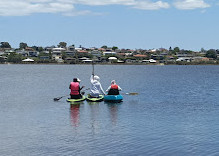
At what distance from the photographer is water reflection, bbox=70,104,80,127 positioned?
30.9 metres

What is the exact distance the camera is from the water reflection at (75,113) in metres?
30.9

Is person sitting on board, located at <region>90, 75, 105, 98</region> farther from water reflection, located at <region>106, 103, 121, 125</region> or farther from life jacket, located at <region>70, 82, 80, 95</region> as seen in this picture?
water reflection, located at <region>106, 103, 121, 125</region>

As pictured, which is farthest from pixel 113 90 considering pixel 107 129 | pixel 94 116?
pixel 107 129

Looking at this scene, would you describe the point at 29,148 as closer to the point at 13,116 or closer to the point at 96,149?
the point at 96,149

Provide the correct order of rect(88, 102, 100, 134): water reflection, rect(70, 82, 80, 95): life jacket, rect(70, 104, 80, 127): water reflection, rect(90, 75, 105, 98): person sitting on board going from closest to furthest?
rect(88, 102, 100, 134): water reflection < rect(70, 104, 80, 127): water reflection < rect(70, 82, 80, 95): life jacket < rect(90, 75, 105, 98): person sitting on board

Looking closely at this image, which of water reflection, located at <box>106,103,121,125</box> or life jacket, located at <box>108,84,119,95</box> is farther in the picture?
life jacket, located at <box>108,84,119,95</box>

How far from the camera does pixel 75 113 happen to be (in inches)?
1396

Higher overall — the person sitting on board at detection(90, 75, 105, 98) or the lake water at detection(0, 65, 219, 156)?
the person sitting on board at detection(90, 75, 105, 98)

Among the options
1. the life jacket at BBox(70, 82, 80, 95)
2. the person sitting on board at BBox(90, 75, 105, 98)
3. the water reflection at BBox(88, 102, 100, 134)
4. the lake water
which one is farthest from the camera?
A: the person sitting on board at BBox(90, 75, 105, 98)

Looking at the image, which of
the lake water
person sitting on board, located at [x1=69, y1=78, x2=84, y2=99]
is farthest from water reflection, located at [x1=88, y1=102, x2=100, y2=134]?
person sitting on board, located at [x1=69, y1=78, x2=84, y2=99]

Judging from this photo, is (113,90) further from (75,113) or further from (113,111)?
(75,113)

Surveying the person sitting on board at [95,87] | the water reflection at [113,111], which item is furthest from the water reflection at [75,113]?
the water reflection at [113,111]

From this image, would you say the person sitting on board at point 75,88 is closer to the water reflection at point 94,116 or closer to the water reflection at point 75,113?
the water reflection at point 75,113

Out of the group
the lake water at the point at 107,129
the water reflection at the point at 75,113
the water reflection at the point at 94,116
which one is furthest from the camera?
the water reflection at the point at 75,113
